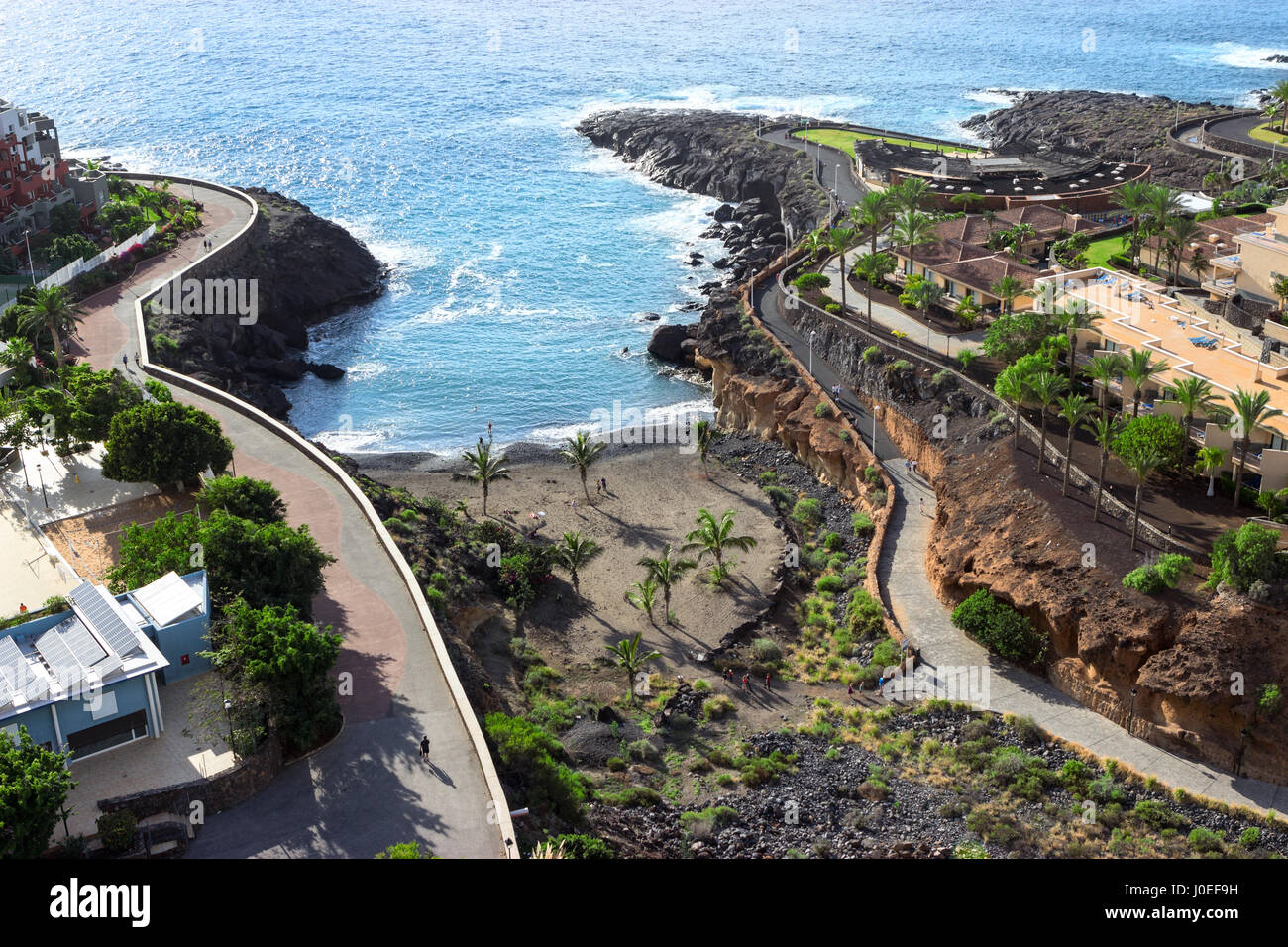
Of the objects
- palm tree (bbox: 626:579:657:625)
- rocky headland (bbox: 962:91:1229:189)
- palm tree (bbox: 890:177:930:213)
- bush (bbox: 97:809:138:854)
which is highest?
Result: rocky headland (bbox: 962:91:1229:189)

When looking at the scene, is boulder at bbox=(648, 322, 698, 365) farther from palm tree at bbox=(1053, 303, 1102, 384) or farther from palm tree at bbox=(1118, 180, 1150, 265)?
palm tree at bbox=(1053, 303, 1102, 384)

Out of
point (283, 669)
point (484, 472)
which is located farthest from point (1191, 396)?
point (283, 669)

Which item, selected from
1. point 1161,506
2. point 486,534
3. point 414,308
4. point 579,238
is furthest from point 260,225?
point 1161,506

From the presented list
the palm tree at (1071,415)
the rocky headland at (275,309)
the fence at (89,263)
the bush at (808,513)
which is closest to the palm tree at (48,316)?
the rocky headland at (275,309)

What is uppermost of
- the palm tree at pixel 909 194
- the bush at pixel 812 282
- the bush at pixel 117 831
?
the palm tree at pixel 909 194

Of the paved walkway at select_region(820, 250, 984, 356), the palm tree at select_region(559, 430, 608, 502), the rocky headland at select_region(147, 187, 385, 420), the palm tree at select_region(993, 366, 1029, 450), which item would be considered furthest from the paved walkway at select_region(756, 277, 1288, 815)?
the rocky headland at select_region(147, 187, 385, 420)

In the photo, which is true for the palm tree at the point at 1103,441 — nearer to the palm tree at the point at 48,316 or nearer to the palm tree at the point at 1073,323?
the palm tree at the point at 1073,323
